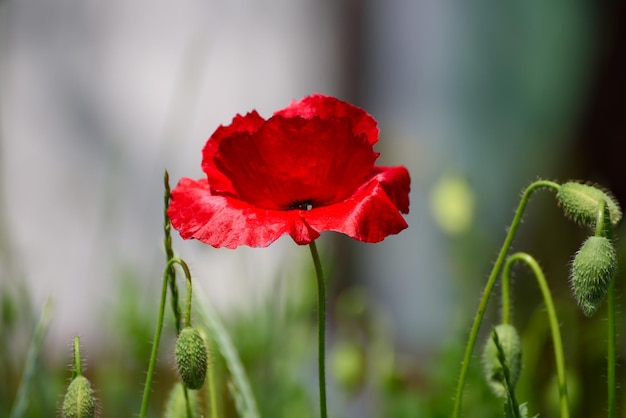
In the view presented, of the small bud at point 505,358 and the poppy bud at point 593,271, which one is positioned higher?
the poppy bud at point 593,271

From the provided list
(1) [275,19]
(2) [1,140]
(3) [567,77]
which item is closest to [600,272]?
(2) [1,140]

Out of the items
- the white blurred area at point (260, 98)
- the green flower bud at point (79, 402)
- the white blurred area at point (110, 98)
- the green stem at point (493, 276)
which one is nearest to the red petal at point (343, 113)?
the green stem at point (493, 276)

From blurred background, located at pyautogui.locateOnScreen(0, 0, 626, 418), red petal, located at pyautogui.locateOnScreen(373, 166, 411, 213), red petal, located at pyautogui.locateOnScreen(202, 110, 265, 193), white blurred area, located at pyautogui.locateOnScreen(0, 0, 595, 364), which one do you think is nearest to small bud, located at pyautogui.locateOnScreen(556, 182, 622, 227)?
red petal, located at pyautogui.locateOnScreen(373, 166, 411, 213)

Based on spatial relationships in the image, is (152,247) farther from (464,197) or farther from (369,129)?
(369,129)

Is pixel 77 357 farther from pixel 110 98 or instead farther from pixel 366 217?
pixel 110 98

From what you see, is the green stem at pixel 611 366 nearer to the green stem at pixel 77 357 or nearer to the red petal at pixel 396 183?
the red petal at pixel 396 183

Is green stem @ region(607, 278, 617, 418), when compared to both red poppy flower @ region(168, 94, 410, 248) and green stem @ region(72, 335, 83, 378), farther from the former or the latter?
green stem @ region(72, 335, 83, 378)
